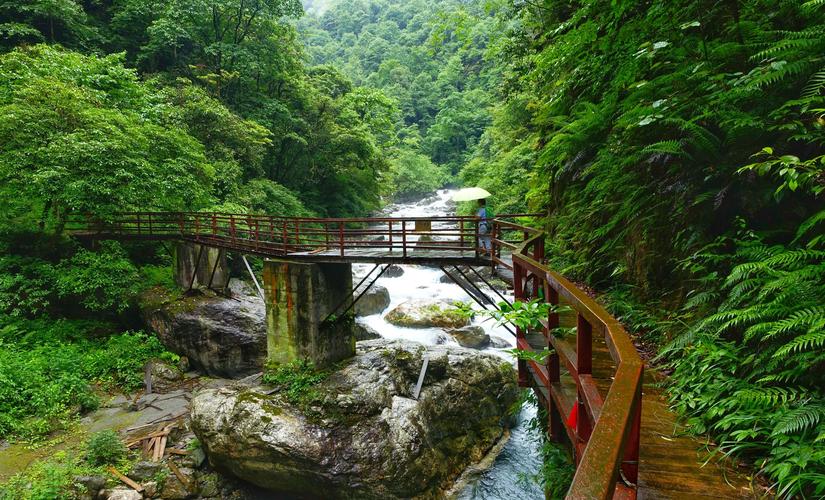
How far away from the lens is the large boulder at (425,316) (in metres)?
16.5

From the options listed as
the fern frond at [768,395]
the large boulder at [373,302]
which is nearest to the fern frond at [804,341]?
the fern frond at [768,395]

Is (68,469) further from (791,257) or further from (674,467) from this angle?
(791,257)

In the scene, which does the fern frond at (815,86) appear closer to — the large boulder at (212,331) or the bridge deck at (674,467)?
the bridge deck at (674,467)

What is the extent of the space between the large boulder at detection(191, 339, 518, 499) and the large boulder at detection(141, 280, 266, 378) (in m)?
3.82

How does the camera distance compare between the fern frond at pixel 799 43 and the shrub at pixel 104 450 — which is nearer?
the fern frond at pixel 799 43

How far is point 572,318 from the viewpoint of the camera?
5.37 meters

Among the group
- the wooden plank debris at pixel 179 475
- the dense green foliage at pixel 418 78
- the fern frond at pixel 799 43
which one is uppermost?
the dense green foliage at pixel 418 78

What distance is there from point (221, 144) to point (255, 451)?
48.7ft

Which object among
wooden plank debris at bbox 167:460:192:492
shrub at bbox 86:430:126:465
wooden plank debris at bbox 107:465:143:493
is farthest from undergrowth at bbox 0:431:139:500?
wooden plank debris at bbox 167:460:192:492

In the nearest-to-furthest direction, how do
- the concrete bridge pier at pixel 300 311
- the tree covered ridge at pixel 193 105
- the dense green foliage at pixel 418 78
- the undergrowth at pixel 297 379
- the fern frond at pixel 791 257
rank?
the fern frond at pixel 791 257 < the undergrowth at pixel 297 379 < the concrete bridge pier at pixel 300 311 < the tree covered ridge at pixel 193 105 < the dense green foliage at pixel 418 78

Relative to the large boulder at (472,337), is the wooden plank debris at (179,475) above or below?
below

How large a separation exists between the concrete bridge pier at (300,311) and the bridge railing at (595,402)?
7.33m

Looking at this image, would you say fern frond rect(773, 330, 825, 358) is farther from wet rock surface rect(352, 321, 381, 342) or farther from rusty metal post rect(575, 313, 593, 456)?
wet rock surface rect(352, 321, 381, 342)

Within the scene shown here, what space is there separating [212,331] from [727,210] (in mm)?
14277
